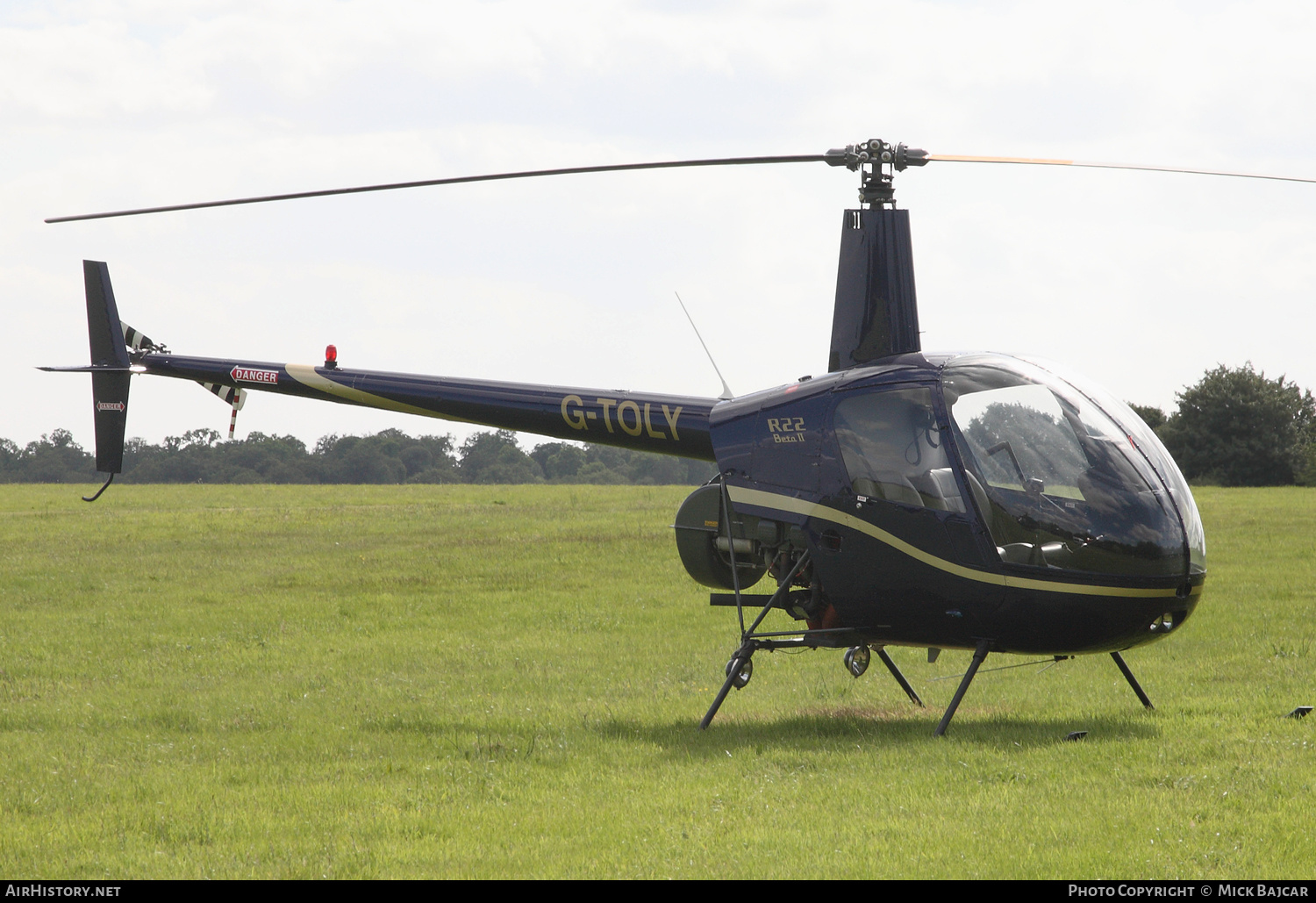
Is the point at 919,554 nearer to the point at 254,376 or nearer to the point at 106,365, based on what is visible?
the point at 254,376

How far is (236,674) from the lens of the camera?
1312cm

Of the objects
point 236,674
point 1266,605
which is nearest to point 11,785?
point 236,674

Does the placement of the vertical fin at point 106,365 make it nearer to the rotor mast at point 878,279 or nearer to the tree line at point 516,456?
the rotor mast at point 878,279

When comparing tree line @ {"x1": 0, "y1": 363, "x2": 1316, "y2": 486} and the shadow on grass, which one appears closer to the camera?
the shadow on grass

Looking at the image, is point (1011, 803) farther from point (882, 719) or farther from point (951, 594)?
point (882, 719)

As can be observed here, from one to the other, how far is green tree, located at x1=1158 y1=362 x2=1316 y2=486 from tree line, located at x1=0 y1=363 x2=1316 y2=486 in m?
0.04

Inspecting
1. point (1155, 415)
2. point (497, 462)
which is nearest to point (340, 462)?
point (497, 462)

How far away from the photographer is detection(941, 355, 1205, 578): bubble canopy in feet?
27.3

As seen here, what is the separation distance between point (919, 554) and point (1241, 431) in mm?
55992

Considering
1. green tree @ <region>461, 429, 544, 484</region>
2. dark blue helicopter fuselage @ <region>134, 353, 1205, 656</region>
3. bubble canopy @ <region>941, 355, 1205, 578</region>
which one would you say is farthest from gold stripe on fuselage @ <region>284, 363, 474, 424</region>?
green tree @ <region>461, 429, 544, 484</region>

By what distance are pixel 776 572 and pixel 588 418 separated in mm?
2479

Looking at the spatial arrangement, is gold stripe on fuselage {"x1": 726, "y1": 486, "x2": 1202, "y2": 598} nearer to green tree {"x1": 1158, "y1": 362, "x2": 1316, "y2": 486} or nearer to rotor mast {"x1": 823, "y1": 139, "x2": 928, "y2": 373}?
rotor mast {"x1": 823, "y1": 139, "x2": 928, "y2": 373}

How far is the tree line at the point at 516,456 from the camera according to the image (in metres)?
57.5

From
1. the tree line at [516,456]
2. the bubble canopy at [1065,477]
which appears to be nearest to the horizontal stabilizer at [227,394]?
the bubble canopy at [1065,477]
